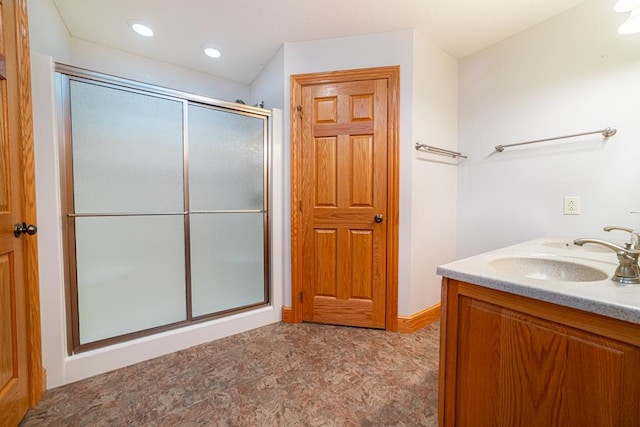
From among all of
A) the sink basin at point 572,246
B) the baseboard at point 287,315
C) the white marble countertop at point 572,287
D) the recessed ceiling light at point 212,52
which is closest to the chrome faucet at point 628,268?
the white marble countertop at point 572,287

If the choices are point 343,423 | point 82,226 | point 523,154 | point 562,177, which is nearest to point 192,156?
point 82,226

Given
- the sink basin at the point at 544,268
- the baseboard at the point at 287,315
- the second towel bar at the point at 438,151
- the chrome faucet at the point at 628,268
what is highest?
the second towel bar at the point at 438,151

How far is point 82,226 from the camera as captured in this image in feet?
5.35

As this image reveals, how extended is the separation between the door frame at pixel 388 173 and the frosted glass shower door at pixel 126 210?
842mm

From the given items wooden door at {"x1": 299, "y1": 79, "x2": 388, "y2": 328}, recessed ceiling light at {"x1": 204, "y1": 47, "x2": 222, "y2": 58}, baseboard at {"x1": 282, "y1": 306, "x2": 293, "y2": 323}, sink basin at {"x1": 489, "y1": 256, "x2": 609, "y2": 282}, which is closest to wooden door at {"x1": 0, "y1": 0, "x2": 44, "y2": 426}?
recessed ceiling light at {"x1": 204, "y1": 47, "x2": 222, "y2": 58}

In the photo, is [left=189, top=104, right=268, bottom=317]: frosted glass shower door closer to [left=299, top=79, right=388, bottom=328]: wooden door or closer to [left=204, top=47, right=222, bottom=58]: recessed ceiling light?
[left=299, top=79, right=388, bottom=328]: wooden door

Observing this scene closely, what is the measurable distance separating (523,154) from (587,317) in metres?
1.79

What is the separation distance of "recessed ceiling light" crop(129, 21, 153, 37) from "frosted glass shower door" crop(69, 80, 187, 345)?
0.71 meters

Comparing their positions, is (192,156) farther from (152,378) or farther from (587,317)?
(587,317)

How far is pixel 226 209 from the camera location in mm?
2176

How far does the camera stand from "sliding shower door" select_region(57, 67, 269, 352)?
5.33 feet

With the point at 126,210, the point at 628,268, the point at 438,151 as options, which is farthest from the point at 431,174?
the point at 126,210

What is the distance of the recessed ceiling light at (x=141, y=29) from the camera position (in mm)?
2016

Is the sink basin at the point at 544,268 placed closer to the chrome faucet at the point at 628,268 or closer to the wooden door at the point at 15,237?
the chrome faucet at the point at 628,268
